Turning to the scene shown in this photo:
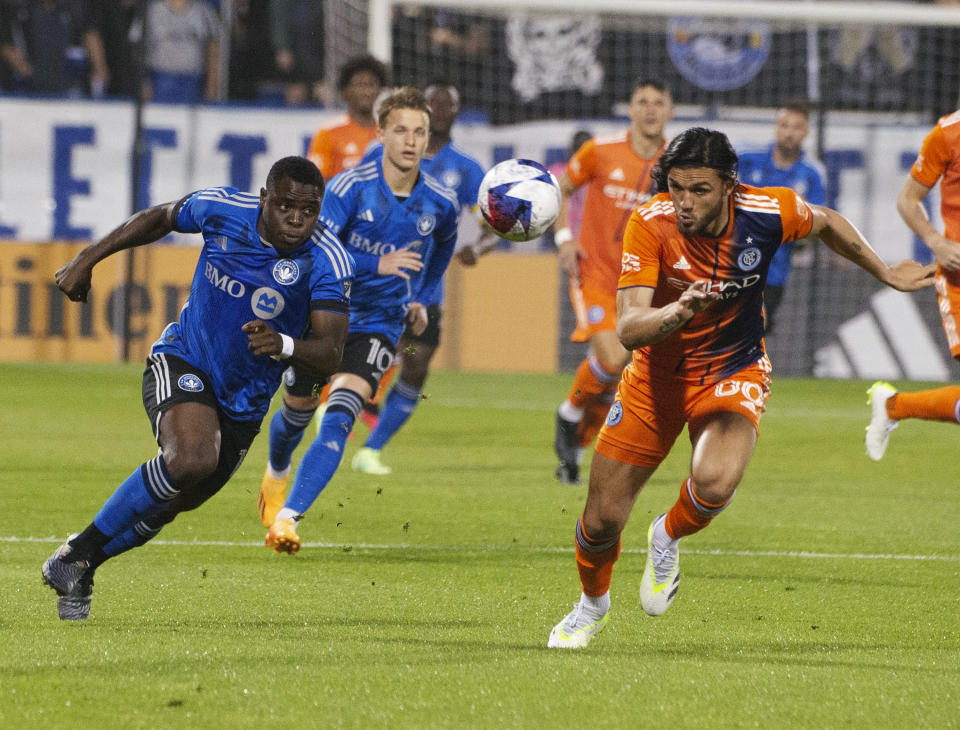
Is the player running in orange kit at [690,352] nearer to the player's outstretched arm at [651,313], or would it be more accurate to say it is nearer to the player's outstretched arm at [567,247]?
the player's outstretched arm at [651,313]

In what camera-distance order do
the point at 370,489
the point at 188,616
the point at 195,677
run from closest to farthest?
Result: the point at 195,677 < the point at 188,616 < the point at 370,489

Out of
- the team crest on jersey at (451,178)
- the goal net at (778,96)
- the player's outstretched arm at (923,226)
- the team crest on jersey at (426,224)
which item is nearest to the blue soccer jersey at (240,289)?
the team crest on jersey at (426,224)

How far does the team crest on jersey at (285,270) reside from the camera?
5914mm

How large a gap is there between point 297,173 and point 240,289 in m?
0.49

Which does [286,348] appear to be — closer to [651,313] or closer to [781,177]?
[651,313]

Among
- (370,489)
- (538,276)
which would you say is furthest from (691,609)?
(538,276)

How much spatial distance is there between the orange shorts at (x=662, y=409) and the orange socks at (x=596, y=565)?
32 centimetres

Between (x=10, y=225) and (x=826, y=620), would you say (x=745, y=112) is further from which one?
(x=826, y=620)

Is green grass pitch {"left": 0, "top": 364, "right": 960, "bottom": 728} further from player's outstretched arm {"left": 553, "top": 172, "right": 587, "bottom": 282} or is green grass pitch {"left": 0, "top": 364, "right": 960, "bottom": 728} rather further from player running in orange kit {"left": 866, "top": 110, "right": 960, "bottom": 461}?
player's outstretched arm {"left": 553, "top": 172, "right": 587, "bottom": 282}

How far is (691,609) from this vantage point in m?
6.39

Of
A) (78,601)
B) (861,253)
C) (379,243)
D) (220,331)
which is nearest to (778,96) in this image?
(379,243)

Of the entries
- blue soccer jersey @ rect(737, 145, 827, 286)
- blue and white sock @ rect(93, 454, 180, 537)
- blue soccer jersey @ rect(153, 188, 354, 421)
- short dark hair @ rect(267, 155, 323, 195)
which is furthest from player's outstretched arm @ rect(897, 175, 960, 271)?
blue and white sock @ rect(93, 454, 180, 537)

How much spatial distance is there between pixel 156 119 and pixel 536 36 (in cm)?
436

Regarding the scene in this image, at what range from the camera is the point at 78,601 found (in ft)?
18.6
